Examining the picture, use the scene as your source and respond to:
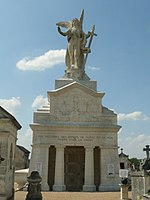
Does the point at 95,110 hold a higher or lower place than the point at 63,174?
higher

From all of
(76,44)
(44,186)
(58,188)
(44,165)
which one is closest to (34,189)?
(58,188)

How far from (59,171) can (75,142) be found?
115 inches

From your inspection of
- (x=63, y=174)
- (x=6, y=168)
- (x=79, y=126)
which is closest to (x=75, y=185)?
(x=63, y=174)

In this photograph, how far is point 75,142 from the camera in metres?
26.0

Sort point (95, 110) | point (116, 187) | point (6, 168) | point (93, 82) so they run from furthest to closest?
point (93, 82) → point (95, 110) → point (116, 187) → point (6, 168)

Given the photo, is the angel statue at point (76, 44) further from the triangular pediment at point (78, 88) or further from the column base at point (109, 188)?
the column base at point (109, 188)

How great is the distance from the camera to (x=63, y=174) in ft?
83.8

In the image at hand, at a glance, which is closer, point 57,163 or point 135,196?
point 135,196

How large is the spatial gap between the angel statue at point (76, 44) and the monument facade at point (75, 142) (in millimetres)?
4001

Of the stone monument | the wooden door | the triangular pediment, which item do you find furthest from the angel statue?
the stone monument

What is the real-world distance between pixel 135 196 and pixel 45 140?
1178cm

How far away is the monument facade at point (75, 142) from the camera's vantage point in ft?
83.8

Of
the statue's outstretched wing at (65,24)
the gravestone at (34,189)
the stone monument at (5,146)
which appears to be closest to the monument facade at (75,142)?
the statue's outstretched wing at (65,24)

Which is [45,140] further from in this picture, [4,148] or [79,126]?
[4,148]
